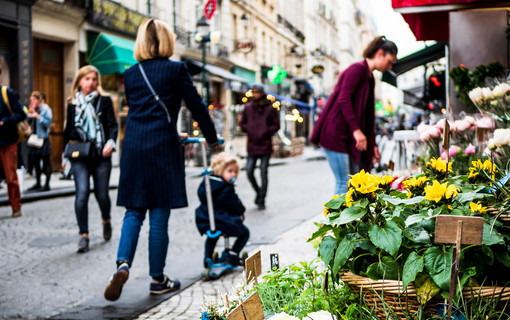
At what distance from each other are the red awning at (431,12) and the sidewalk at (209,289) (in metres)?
1.68

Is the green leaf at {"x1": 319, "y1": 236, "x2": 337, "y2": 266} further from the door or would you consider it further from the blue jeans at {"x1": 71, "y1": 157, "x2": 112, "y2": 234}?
the door

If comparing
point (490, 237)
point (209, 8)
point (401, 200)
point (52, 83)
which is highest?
point (209, 8)

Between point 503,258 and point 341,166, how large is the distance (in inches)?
129

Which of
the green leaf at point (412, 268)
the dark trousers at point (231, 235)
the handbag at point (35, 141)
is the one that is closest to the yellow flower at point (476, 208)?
the green leaf at point (412, 268)

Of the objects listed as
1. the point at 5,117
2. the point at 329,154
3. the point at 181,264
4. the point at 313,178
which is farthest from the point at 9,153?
the point at 313,178

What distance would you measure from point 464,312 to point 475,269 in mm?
147

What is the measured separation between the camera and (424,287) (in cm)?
212

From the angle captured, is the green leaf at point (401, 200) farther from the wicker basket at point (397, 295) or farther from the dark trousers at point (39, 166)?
the dark trousers at point (39, 166)

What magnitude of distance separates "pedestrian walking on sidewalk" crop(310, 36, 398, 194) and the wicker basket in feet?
9.78

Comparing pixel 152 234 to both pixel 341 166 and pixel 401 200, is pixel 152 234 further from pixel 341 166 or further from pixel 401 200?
pixel 401 200

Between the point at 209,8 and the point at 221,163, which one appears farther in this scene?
the point at 209,8

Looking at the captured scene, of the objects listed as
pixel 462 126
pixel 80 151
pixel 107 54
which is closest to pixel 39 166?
pixel 80 151

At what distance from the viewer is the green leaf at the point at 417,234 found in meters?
2.17

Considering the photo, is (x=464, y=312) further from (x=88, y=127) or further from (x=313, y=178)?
(x=313, y=178)
